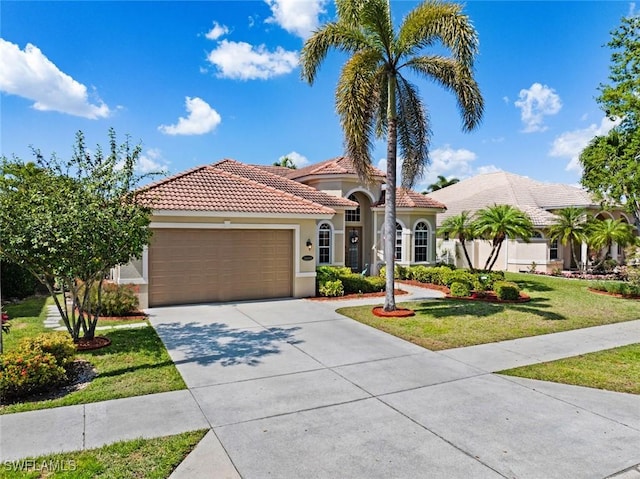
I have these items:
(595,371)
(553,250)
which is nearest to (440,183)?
(553,250)

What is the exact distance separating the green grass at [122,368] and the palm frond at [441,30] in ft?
34.1

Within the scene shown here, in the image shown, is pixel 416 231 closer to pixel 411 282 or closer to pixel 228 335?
pixel 411 282

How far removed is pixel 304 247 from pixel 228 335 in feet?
19.6

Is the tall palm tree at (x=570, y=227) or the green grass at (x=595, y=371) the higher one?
the tall palm tree at (x=570, y=227)

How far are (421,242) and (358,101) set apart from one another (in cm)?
1186

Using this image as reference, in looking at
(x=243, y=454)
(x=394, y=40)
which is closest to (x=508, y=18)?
(x=394, y=40)

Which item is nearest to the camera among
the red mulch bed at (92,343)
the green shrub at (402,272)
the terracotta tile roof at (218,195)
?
the red mulch bed at (92,343)

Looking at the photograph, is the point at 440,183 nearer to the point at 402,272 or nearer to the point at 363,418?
the point at 402,272

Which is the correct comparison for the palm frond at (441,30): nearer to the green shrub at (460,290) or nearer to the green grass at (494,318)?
the green grass at (494,318)

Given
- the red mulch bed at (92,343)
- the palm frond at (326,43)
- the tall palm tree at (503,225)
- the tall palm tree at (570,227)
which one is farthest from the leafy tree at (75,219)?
the tall palm tree at (570,227)

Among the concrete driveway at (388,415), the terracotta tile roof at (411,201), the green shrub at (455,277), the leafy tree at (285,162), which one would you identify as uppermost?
the leafy tree at (285,162)

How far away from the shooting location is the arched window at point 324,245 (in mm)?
20062

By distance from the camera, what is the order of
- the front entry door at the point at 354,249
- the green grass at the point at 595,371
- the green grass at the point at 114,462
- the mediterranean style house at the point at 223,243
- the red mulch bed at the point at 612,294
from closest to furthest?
the green grass at the point at 114,462
the green grass at the point at 595,371
the mediterranean style house at the point at 223,243
the red mulch bed at the point at 612,294
the front entry door at the point at 354,249

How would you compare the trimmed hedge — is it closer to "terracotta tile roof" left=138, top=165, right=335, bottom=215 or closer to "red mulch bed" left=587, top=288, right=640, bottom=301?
"terracotta tile roof" left=138, top=165, right=335, bottom=215
